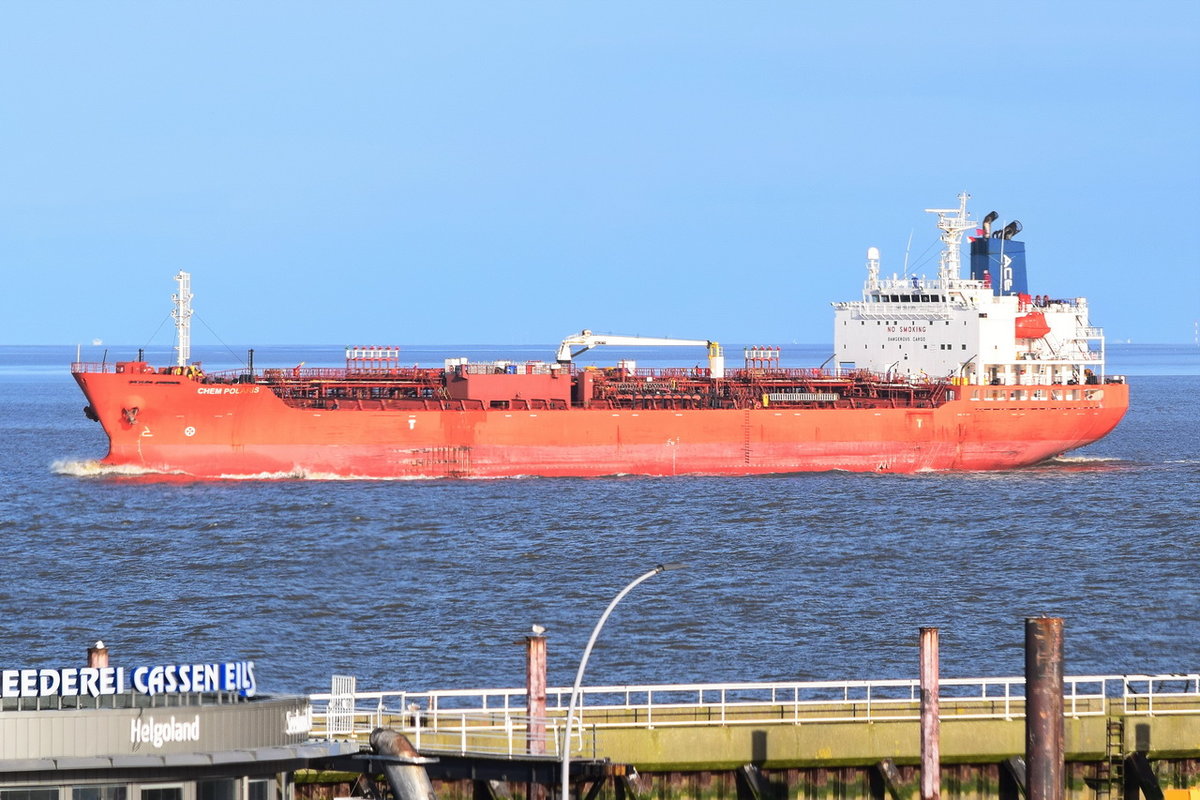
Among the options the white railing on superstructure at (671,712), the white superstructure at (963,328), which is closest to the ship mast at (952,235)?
the white superstructure at (963,328)

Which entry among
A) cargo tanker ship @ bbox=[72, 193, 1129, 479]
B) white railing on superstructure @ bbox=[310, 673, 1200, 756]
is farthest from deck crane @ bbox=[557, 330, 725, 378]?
white railing on superstructure @ bbox=[310, 673, 1200, 756]

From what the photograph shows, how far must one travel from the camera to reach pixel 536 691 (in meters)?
22.9

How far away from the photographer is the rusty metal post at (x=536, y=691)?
22641 mm

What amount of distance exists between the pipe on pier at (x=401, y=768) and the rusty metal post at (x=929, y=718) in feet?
19.9

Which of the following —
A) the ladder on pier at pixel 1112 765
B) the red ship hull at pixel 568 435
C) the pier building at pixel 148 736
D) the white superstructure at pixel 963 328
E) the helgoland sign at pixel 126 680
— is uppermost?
the white superstructure at pixel 963 328

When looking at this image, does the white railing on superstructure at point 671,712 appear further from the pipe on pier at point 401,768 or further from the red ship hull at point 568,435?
the red ship hull at point 568,435

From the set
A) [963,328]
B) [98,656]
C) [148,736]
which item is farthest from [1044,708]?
[963,328]

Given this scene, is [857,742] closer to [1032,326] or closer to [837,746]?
[837,746]

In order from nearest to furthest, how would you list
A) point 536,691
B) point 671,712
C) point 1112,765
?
point 536,691, point 1112,765, point 671,712

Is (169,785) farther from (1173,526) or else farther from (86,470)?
(86,470)

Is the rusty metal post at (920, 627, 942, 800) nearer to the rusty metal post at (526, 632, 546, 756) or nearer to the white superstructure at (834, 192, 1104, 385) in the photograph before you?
the rusty metal post at (526, 632, 546, 756)

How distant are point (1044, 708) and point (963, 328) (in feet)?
166

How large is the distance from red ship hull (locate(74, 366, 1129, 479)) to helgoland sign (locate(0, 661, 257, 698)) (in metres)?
43.1

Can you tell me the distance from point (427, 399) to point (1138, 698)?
4070cm
